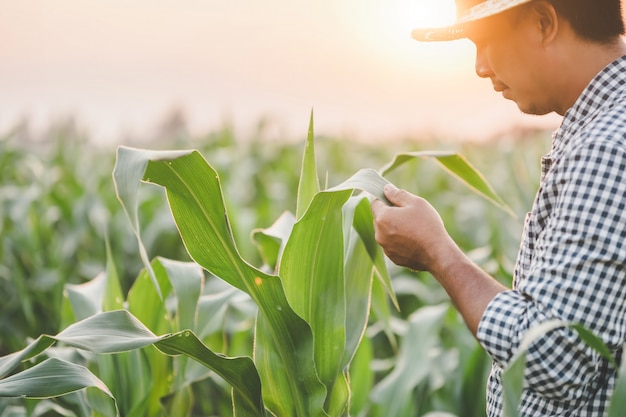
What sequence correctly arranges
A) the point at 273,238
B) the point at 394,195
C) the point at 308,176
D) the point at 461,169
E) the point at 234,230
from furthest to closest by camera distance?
Answer: 1. the point at 234,230
2. the point at 273,238
3. the point at 461,169
4. the point at 308,176
5. the point at 394,195

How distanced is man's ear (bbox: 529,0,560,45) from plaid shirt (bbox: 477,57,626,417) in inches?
4.2

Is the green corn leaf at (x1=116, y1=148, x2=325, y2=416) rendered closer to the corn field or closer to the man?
the corn field

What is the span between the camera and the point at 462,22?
924mm

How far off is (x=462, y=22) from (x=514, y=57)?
7cm

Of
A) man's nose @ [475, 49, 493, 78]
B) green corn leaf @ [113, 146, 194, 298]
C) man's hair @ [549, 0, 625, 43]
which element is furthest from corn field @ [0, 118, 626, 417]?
man's hair @ [549, 0, 625, 43]

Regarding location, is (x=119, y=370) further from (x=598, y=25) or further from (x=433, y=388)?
(x=598, y=25)

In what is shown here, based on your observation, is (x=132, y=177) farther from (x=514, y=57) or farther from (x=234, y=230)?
(x=234, y=230)

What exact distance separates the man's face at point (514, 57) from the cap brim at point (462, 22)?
0.04 ft

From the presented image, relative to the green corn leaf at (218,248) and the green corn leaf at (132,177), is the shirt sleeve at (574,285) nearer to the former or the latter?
the green corn leaf at (218,248)

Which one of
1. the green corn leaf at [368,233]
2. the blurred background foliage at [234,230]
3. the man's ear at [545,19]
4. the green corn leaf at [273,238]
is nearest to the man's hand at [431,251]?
the green corn leaf at [368,233]

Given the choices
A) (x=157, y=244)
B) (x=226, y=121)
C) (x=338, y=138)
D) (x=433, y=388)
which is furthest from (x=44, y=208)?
(x=338, y=138)

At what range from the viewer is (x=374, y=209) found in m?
1.00

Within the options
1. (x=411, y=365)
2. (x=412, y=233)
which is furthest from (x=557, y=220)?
(x=411, y=365)

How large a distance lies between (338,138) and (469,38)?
3892 millimetres
